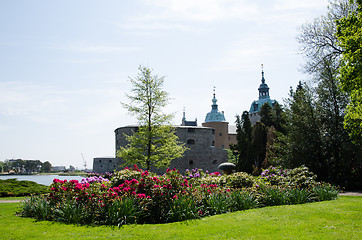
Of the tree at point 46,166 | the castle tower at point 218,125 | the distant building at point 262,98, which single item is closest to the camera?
the castle tower at point 218,125

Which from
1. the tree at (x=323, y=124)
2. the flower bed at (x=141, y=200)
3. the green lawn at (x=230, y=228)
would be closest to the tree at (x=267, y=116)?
the tree at (x=323, y=124)

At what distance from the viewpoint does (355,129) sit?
11875 mm

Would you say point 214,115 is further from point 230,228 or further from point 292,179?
point 230,228

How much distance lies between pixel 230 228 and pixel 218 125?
1887 inches

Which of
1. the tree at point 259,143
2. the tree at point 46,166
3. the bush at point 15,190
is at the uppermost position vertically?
the tree at point 259,143

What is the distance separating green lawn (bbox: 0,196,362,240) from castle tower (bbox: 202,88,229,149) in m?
45.8

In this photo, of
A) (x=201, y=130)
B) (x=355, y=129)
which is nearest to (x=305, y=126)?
(x=355, y=129)

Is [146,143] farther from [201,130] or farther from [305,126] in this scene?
[201,130]

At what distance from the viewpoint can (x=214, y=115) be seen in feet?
178

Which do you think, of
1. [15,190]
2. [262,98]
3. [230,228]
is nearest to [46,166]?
[262,98]

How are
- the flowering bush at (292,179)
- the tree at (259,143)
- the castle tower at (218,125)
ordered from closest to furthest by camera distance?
the flowering bush at (292,179), the tree at (259,143), the castle tower at (218,125)

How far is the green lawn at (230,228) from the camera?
5.48 metres

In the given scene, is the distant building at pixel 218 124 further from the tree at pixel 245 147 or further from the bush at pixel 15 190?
the bush at pixel 15 190

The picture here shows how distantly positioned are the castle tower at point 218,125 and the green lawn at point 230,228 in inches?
1803
